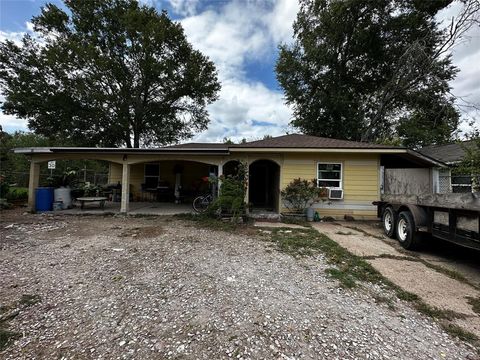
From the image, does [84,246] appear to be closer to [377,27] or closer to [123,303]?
[123,303]

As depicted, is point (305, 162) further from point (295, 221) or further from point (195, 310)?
point (195, 310)

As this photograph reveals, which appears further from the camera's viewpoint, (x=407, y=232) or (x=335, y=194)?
(x=335, y=194)

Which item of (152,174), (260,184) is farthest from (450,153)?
(152,174)

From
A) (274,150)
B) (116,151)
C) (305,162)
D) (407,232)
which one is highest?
(274,150)

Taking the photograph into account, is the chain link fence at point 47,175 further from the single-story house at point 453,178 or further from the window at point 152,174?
the single-story house at point 453,178

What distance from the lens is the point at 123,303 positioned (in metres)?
2.63

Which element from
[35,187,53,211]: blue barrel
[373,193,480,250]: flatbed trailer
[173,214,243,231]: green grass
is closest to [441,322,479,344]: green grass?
[373,193,480,250]: flatbed trailer

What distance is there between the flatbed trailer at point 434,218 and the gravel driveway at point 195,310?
2.05 m

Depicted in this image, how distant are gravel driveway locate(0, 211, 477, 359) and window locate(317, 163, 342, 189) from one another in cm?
488

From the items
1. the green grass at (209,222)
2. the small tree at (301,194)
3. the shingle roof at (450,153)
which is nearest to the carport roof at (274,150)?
the shingle roof at (450,153)

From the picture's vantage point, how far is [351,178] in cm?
852

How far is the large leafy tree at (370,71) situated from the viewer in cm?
1298

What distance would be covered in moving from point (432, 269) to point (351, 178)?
16.5 feet

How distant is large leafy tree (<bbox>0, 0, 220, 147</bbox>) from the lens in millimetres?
14188
